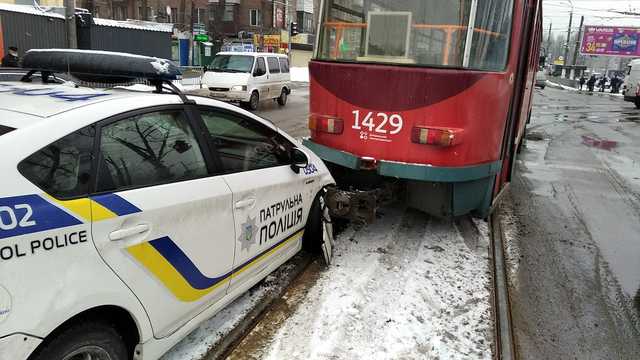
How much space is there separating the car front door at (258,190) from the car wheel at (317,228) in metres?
0.22

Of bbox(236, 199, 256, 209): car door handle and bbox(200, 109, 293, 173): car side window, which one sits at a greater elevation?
bbox(200, 109, 293, 173): car side window

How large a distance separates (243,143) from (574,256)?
12.3 feet

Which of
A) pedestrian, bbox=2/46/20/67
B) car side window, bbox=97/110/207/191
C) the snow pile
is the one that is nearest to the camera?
car side window, bbox=97/110/207/191

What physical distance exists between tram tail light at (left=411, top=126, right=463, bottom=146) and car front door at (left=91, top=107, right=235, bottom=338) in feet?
7.74

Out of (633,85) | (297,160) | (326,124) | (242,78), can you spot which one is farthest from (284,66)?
(633,85)

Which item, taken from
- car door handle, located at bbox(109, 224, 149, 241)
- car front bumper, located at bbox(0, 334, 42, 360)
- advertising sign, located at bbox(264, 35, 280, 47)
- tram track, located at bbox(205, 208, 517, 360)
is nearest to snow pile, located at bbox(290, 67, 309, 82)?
advertising sign, located at bbox(264, 35, 280, 47)

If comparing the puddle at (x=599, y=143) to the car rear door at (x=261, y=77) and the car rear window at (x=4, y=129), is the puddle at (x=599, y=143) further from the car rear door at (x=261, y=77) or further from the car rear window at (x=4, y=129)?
the car rear window at (x=4, y=129)

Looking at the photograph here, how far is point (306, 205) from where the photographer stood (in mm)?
4301

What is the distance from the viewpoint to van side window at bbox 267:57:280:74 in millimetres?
18438

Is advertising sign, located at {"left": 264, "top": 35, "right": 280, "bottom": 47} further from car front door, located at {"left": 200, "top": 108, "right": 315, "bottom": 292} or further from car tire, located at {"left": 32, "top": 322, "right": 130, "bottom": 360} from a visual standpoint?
car tire, located at {"left": 32, "top": 322, "right": 130, "bottom": 360}

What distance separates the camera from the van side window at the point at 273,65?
18.4m

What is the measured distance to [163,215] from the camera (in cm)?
257

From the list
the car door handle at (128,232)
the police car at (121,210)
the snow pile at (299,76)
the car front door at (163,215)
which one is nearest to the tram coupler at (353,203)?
the police car at (121,210)

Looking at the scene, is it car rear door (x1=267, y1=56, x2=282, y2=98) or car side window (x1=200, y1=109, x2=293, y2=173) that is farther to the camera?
car rear door (x1=267, y1=56, x2=282, y2=98)
